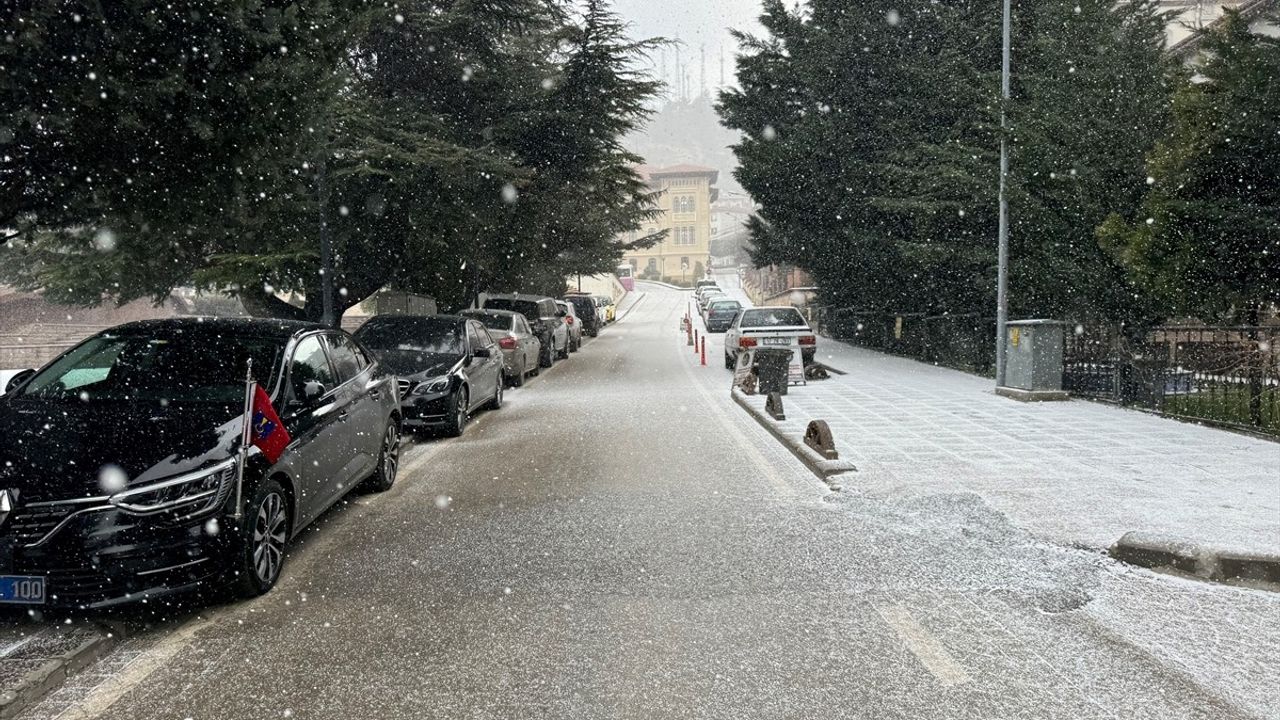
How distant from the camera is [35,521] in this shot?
420 cm

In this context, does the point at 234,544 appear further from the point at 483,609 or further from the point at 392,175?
the point at 392,175

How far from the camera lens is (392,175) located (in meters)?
16.8

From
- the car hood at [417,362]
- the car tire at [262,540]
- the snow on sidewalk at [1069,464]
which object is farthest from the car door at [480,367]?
the car tire at [262,540]

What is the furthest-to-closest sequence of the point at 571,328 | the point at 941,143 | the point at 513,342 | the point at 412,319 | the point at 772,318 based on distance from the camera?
the point at 571,328, the point at 941,143, the point at 772,318, the point at 513,342, the point at 412,319

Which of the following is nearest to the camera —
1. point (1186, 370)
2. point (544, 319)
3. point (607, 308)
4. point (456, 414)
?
point (456, 414)

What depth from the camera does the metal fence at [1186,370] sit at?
1041 centimetres

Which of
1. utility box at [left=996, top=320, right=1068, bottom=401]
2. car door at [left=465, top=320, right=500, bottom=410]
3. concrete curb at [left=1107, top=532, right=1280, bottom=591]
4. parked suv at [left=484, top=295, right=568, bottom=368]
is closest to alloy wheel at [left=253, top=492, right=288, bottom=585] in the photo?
concrete curb at [left=1107, top=532, right=1280, bottom=591]

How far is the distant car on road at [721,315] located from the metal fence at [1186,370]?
A: 89.7 feet

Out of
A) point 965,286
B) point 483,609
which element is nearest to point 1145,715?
point 483,609

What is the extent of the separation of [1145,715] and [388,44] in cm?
1952

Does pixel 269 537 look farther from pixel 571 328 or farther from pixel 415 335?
pixel 571 328

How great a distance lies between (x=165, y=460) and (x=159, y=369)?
155cm

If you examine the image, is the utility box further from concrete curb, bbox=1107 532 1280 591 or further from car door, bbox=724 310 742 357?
concrete curb, bbox=1107 532 1280 591

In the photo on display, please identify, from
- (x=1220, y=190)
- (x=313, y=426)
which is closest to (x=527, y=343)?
(x=1220, y=190)
